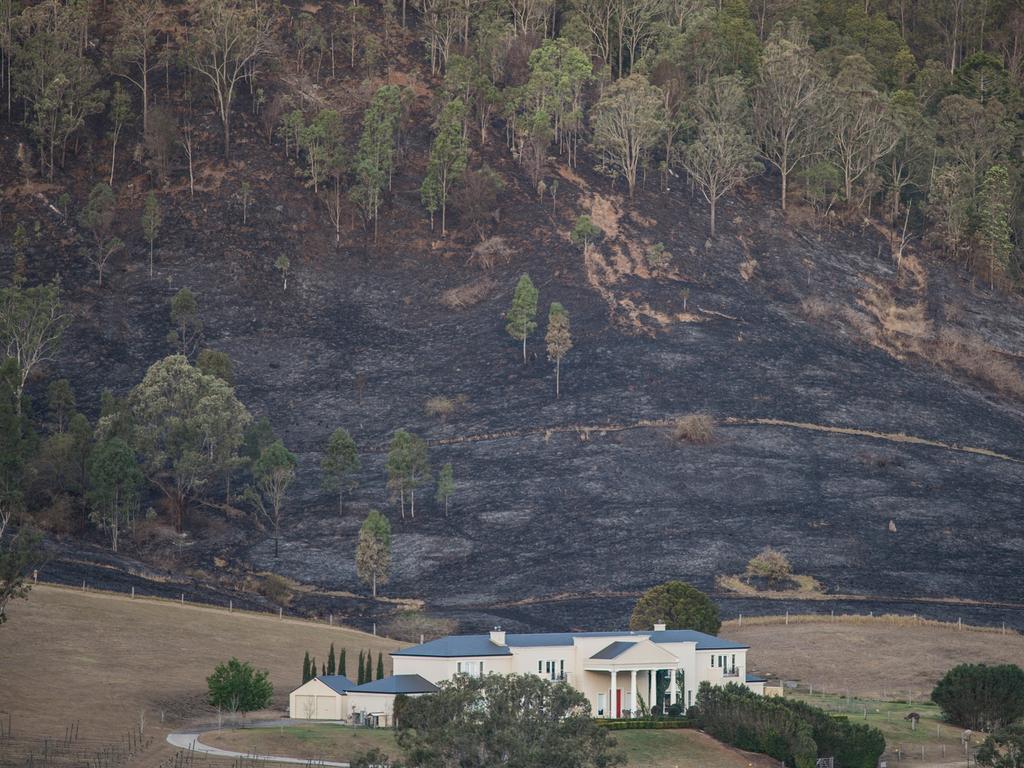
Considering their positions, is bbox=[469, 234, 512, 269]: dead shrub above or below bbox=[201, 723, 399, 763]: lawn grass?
above

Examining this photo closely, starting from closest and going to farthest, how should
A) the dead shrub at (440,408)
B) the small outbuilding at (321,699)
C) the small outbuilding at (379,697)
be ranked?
1. the small outbuilding at (379,697)
2. the small outbuilding at (321,699)
3. the dead shrub at (440,408)

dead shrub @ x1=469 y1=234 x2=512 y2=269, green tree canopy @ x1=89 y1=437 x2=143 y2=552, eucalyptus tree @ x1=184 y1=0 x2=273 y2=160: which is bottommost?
green tree canopy @ x1=89 y1=437 x2=143 y2=552

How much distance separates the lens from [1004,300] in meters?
172

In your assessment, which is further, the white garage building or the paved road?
the white garage building

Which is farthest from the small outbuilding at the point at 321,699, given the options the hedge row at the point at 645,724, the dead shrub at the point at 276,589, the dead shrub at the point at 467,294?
the dead shrub at the point at 467,294

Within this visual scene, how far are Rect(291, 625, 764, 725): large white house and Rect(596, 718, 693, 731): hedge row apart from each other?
2.51 meters

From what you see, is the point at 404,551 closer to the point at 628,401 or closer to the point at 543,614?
the point at 543,614

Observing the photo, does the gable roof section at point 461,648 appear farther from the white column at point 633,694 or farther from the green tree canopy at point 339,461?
the green tree canopy at point 339,461

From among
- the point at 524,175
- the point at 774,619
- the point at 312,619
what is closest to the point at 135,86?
the point at 524,175

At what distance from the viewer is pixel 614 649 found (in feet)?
284

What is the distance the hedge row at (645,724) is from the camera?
8112 cm

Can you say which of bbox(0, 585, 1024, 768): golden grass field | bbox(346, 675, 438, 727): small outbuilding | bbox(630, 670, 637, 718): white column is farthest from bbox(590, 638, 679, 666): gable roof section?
bbox(346, 675, 438, 727): small outbuilding

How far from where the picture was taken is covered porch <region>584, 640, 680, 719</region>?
85.5m

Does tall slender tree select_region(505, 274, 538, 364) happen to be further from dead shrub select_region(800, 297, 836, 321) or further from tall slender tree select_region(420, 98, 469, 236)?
dead shrub select_region(800, 297, 836, 321)
